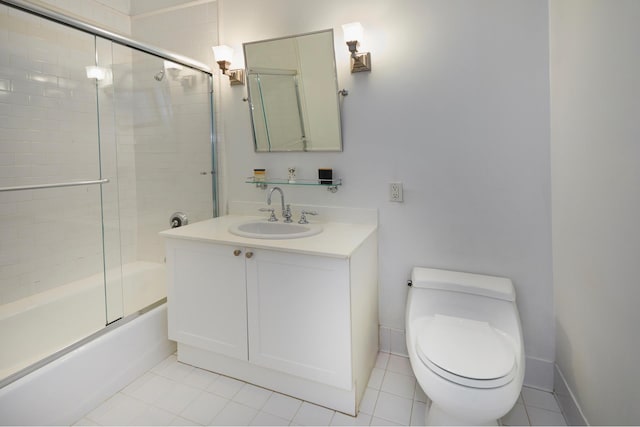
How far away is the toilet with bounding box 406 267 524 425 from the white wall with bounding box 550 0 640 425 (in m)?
0.25

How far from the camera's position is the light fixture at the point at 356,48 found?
1.81 meters

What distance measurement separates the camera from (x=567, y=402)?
1.54 meters

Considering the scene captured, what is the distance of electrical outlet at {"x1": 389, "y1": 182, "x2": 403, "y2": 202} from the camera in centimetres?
192

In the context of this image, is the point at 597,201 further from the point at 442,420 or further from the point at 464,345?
the point at 442,420

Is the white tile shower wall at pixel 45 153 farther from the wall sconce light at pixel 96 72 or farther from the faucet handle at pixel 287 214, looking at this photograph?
the faucet handle at pixel 287 214

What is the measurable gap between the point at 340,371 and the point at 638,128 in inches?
54.1

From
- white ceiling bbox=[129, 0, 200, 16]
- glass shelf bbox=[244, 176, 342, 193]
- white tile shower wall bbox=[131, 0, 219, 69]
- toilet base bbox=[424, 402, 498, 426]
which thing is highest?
white ceiling bbox=[129, 0, 200, 16]

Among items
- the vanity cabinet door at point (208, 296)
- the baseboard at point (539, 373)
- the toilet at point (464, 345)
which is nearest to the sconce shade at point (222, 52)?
the vanity cabinet door at point (208, 296)

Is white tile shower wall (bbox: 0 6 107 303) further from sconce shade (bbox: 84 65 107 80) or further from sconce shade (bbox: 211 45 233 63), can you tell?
sconce shade (bbox: 211 45 233 63)

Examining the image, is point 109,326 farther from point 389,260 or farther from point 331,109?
point 331,109

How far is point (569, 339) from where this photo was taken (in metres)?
1.54

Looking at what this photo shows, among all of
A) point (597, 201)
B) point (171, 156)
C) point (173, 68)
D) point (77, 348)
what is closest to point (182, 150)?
point (171, 156)

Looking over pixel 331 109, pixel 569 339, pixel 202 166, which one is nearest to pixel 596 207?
pixel 569 339

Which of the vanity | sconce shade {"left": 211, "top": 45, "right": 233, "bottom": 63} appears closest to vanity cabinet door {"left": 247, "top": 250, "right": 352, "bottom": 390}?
the vanity
